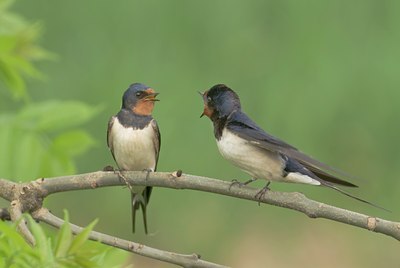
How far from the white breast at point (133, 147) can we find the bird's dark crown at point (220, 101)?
76 cm

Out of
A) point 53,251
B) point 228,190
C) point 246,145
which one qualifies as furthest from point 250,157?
point 53,251

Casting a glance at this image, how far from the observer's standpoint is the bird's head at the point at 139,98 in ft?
10.4

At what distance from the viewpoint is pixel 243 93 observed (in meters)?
6.85

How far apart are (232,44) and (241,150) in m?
4.91

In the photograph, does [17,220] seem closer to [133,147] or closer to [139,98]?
[139,98]

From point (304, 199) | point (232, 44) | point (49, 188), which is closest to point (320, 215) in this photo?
point (304, 199)

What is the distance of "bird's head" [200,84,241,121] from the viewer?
8.90 ft

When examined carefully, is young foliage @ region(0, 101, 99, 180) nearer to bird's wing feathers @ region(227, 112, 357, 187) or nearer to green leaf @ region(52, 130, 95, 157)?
green leaf @ region(52, 130, 95, 157)

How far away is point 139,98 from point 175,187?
939 millimetres

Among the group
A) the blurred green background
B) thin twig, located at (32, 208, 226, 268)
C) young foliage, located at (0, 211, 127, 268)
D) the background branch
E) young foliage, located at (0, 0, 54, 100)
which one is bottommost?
young foliage, located at (0, 211, 127, 268)

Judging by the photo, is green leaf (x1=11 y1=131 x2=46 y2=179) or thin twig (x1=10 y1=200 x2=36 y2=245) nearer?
thin twig (x1=10 y1=200 x2=36 y2=245)

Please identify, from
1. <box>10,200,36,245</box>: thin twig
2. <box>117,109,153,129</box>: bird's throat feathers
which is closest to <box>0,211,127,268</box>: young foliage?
<box>10,200,36,245</box>: thin twig

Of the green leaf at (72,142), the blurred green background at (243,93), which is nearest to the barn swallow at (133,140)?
the green leaf at (72,142)

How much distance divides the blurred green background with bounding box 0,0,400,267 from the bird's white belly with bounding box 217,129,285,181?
151 inches
